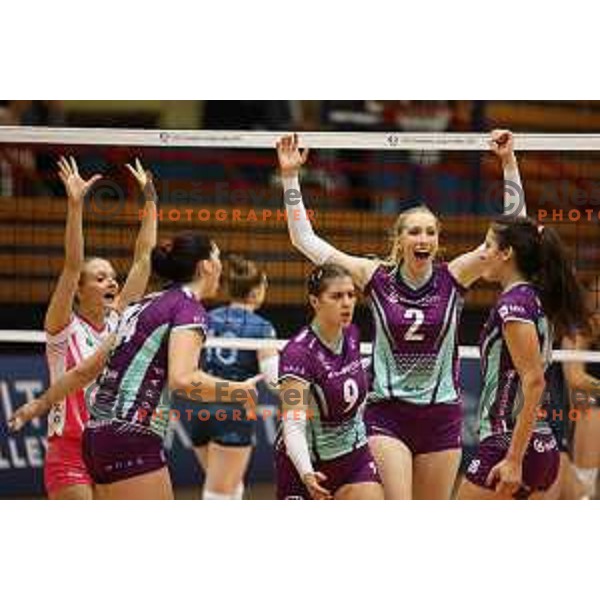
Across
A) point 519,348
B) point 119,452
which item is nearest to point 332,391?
point 519,348

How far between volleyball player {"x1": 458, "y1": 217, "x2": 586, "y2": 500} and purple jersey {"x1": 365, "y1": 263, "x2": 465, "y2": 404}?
0.51ft

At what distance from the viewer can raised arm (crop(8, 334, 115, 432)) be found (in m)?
7.32

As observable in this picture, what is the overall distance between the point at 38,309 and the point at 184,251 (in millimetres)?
644

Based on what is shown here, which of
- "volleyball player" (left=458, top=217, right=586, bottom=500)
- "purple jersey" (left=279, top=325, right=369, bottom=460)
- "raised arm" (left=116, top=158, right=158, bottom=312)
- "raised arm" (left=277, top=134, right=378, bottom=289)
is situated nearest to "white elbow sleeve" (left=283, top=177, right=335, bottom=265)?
"raised arm" (left=277, top=134, right=378, bottom=289)

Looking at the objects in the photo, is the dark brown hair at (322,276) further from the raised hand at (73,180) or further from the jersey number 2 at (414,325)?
the raised hand at (73,180)

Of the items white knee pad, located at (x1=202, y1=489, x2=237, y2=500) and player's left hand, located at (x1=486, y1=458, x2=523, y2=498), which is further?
white knee pad, located at (x1=202, y1=489, x2=237, y2=500)

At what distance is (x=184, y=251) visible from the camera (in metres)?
7.28

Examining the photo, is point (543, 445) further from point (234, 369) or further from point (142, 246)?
point (142, 246)

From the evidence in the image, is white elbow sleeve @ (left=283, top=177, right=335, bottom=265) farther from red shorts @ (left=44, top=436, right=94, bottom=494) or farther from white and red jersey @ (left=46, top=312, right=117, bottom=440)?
red shorts @ (left=44, top=436, right=94, bottom=494)

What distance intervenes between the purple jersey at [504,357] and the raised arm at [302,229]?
21.3 inches

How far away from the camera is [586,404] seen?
7.40m

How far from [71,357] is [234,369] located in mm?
665

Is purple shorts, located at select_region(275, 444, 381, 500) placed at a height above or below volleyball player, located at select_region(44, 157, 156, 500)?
below

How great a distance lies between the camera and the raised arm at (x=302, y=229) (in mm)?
7223
